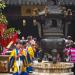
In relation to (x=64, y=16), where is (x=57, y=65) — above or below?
below

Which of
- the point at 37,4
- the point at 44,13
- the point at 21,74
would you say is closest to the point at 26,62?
the point at 21,74

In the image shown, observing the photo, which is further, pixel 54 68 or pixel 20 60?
pixel 20 60

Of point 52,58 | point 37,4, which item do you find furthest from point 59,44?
point 37,4

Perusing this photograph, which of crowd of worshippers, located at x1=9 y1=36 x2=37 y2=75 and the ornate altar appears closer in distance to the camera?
the ornate altar

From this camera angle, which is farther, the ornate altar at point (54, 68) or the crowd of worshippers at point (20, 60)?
the crowd of worshippers at point (20, 60)

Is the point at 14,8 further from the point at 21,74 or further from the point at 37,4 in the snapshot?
A: the point at 21,74

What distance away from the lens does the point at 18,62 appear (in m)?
19.7

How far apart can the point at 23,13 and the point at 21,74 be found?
49.0 ft

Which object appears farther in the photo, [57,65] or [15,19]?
[15,19]

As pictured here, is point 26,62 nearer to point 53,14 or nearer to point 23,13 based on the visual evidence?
point 53,14

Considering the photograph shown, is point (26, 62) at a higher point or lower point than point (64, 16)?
lower

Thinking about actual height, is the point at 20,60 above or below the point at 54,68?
above

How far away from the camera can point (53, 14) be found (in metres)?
20.1

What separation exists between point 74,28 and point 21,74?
1474 cm
